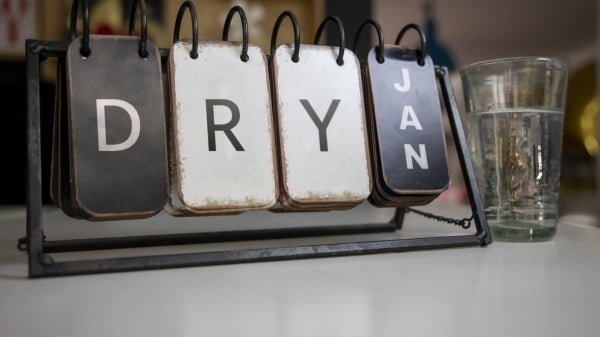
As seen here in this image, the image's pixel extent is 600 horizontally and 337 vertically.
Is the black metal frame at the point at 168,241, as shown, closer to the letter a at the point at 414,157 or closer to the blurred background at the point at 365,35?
the letter a at the point at 414,157

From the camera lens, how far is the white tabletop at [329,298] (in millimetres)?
376

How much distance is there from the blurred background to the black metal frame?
0.26 metres

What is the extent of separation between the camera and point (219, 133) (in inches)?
22.6

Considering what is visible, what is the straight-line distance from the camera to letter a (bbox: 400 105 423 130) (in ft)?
2.15

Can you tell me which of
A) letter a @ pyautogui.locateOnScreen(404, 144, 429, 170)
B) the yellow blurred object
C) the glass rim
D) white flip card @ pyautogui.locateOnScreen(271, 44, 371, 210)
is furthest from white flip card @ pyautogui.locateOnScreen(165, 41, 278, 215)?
the yellow blurred object

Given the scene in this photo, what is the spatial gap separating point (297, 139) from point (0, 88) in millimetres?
2363

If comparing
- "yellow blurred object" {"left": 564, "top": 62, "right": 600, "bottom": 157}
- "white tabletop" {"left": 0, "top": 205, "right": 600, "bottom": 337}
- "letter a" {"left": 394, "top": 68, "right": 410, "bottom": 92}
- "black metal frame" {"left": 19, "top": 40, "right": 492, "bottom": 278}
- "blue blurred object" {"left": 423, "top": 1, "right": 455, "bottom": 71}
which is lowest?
"white tabletop" {"left": 0, "top": 205, "right": 600, "bottom": 337}

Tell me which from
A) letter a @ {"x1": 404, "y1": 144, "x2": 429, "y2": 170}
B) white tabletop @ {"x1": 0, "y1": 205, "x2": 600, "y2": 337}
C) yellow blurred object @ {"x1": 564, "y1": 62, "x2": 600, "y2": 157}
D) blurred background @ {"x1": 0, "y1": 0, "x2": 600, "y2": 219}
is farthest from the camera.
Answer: yellow blurred object @ {"x1": 564, "y1": 62, "x2": 600, "y2": 157}

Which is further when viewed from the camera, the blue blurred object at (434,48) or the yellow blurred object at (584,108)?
the yellow blurred object at (584,108)

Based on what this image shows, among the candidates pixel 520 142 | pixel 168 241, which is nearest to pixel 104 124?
pixel 168 241

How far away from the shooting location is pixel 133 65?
21.9 inches

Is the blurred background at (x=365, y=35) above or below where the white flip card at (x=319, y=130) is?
above

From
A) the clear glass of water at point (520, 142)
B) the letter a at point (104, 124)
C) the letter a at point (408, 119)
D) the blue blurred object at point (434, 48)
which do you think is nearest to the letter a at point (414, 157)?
the letter a at point (408, 119)

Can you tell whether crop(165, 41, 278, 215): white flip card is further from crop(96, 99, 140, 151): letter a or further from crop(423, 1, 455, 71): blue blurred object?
crop(423, 1, 455, 71): blue blurred object
